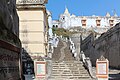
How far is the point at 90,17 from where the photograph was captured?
240 feet

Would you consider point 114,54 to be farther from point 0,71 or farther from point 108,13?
point 108,13

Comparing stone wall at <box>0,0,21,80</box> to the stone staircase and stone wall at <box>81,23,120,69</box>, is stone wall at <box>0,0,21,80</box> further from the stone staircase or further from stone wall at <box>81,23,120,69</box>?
stone wall at <box>81,23,120,69</box>

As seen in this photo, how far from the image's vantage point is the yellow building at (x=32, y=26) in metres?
19.4

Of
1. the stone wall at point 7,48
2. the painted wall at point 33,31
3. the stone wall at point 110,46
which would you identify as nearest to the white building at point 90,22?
the stone wall at point 110,46

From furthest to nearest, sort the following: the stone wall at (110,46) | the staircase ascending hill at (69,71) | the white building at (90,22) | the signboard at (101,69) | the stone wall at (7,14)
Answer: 1. the white building at (90,22)
2. the stone wall at (110,46)
3. the staircase ascending hill at (69,71)
4. the signboard at (101,69)
5. the stone wall at (7,14)

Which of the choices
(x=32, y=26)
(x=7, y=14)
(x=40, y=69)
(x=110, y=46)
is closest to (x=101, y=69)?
(x=40, y=69)

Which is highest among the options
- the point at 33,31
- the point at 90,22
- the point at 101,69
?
the point at 90,22

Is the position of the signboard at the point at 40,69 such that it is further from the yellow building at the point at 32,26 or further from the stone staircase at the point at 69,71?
the yellow building at the point at 32,26

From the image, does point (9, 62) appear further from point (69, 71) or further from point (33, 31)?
point (33, 31)

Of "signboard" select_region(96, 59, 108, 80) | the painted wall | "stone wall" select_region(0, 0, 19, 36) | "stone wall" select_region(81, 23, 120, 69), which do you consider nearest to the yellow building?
the painted wall

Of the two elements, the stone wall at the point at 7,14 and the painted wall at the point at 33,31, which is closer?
the stone wall at the point at 7,14

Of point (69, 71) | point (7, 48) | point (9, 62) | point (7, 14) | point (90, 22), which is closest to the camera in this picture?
point (7, 48)

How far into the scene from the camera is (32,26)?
774 inches

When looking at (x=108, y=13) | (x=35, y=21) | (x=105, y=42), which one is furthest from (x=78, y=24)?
(x=35, y=21)
